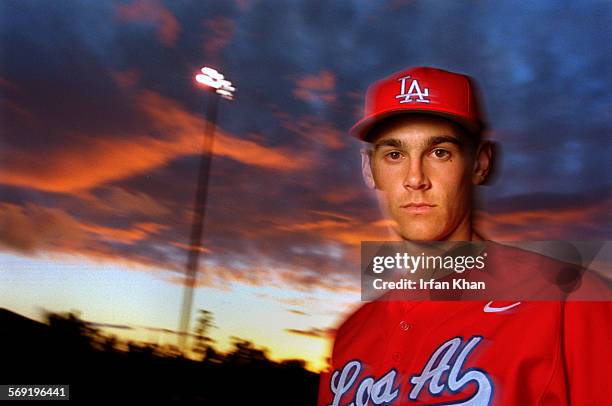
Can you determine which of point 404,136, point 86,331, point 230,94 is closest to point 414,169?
point 404,136

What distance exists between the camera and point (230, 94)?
52.0 inches

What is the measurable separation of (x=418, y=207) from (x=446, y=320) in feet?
0.65

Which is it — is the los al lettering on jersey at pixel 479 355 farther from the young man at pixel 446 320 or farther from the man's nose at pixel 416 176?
the man's nose at pixel 416 176

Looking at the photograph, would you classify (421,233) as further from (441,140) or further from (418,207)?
(441,140)

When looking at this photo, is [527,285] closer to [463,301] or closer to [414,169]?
[463,301]

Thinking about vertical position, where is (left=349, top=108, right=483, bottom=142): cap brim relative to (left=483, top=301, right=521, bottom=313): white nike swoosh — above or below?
above

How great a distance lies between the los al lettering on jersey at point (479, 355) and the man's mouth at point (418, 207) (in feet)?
0.54

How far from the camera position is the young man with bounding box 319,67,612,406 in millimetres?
789

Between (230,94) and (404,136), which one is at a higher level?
(230,94)

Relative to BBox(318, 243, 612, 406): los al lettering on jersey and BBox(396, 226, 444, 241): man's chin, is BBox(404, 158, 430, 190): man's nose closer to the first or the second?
BBox(396, 226, 444, 241): man's chin

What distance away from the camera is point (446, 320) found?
962mm

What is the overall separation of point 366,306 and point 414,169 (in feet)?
1.21

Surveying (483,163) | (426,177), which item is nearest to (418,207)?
(426,177)

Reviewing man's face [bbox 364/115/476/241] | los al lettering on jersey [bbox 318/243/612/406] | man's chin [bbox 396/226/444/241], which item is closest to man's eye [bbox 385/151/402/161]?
man's face [bbox 364/115/476/241]
